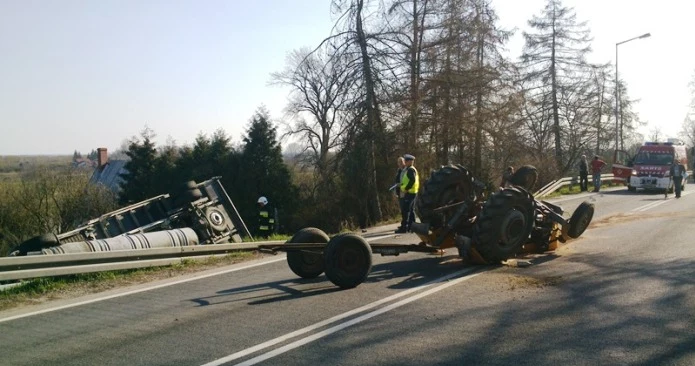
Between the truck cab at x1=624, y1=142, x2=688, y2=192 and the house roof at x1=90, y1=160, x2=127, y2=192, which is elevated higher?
the house roof at x1=90, y1=160, x2=127, y2=192

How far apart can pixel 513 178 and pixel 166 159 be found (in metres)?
35.1

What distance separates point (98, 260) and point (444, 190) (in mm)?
5504

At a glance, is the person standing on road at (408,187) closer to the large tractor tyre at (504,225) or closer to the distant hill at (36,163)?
the large tractor tyre at (504,225)

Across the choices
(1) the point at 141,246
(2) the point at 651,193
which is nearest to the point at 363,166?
(2) the point at 651,193

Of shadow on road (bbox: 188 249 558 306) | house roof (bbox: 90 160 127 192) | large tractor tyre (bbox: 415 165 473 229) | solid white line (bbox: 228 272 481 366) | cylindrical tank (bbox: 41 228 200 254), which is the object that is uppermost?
house roof (bbox: 90 160 127 192)

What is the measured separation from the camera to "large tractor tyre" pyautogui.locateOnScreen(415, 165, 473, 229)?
1047 cm

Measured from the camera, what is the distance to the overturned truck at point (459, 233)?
8.40 m

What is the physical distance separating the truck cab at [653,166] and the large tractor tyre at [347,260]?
20108mm

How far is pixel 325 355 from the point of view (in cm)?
570

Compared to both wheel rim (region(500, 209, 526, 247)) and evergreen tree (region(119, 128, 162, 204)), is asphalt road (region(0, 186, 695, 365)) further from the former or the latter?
evergreen tree (region(119, 128, 162, 204))

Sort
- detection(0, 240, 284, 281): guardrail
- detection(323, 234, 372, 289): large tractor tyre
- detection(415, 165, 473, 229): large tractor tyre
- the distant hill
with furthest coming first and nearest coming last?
1. the distant hill
2. detection(415, 165, 473, 229): large tractor tyre
3. detection(0, 240, 284, 281): guardrail
4. detection(323, 234, 372, 289): large tractor tyre

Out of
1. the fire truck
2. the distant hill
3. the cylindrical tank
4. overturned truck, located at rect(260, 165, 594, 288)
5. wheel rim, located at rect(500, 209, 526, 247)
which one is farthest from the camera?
the distant hill

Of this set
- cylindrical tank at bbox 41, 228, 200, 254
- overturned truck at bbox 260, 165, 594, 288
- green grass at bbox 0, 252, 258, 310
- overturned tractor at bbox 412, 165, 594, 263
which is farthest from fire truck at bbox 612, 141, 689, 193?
green grass at bbox 0, 252, 258, 310

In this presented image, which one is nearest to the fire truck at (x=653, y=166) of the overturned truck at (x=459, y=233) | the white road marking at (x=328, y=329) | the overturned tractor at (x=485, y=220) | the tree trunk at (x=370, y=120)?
the tree trunk at (x=370, y=120)
